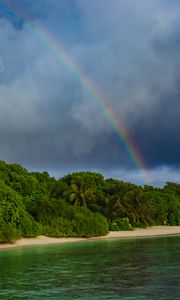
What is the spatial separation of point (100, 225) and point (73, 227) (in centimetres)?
617

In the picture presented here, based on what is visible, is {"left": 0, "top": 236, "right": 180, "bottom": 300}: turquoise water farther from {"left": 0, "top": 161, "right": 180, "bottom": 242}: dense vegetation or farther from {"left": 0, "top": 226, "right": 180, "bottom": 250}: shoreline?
{"left": 0, "top": 161, "right": 180, "bottom": 242}: dense vegetation

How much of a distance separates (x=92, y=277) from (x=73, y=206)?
5955cm

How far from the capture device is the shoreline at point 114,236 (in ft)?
247

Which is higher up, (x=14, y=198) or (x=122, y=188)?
(x=122, y=188)

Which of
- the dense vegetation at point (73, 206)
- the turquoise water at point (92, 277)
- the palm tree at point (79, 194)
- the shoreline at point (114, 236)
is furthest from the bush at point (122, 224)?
the turquoise water at point (92, 277)

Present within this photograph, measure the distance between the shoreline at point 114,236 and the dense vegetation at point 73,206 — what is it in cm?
107

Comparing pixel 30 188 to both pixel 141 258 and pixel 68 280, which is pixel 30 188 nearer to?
pixel 141 258

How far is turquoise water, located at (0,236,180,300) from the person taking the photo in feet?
89.0

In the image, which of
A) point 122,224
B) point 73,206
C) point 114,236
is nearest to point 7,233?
point 73,206

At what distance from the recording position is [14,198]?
79.2 meters

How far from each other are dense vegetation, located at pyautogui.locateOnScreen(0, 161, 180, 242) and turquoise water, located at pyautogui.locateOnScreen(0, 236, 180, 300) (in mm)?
27897

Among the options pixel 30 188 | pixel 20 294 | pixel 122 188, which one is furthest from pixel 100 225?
pixel 20 294

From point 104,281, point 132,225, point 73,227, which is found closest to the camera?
point 104,281

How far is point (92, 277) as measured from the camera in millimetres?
34500
